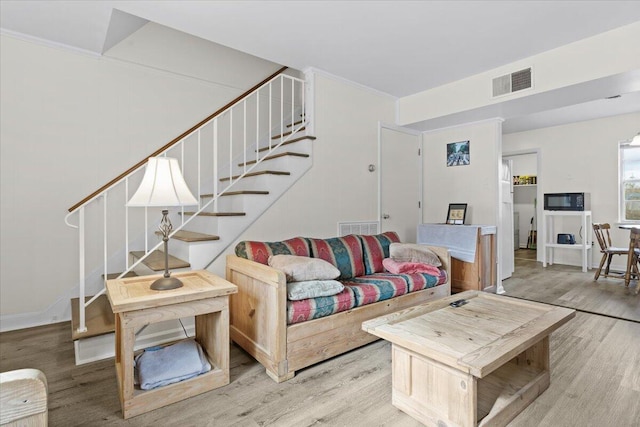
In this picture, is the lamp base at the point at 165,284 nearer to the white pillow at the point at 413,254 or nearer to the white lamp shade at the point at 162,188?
the white lamp shade at the point at 162,188

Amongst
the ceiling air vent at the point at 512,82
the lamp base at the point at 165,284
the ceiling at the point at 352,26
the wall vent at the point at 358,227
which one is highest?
the ceiling at the point at 352,26

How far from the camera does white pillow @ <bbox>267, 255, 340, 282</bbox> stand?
7.50ft

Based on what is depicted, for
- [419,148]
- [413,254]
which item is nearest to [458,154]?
[419,148]

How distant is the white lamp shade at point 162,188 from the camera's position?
1.87m

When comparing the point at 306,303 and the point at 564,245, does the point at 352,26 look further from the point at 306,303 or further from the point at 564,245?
the point at 564,245

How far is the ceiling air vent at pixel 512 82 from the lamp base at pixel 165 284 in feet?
11.7

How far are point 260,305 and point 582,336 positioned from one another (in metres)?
2.64

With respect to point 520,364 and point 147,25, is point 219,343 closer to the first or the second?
point 520,364

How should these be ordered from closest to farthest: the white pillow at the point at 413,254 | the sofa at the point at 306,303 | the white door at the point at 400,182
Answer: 1. the sofa at the point at 306,303
2. the white pillow at the point at 413,254
3. the white door at the point at 400,182

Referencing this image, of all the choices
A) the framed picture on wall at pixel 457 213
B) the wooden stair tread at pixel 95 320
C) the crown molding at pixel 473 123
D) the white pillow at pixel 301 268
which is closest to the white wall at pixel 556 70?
the crown molding at pixel 473 123

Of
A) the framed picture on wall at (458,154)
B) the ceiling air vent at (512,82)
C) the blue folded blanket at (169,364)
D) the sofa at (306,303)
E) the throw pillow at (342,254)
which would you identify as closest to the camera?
the blue folded blanket at (169,364)

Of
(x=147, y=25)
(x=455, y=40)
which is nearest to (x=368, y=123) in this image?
(x=455, y=40)

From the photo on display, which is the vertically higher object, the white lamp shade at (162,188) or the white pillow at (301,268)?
the white lamp shade at (162,188)

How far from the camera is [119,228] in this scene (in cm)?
343
